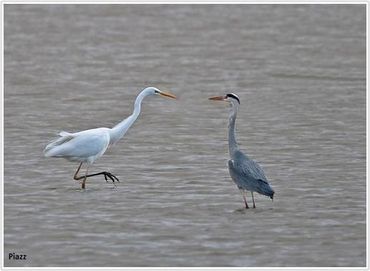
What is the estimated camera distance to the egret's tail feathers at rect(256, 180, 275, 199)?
392 inches

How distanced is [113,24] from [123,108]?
6.70 m

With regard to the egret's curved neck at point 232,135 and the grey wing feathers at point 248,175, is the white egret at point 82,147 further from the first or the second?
the grey wing feathers at point 248,175

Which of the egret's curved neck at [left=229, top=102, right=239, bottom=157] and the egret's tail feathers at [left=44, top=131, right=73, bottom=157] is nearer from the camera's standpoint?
the egret's curved neck at [left=229, top=102, right=239, bottom=157]

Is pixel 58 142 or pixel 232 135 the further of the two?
pixel 58 142

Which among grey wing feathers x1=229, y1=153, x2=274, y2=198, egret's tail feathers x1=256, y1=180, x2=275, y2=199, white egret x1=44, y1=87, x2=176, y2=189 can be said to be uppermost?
white egret x1=44, y1=87, x2=176, y2=189

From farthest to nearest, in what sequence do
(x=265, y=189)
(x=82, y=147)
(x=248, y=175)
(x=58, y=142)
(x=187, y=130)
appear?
(x=187, y=130)
(x=58, y=142)
(x=82, y=147)
(x=248, y=175)
(x=265, y=189)

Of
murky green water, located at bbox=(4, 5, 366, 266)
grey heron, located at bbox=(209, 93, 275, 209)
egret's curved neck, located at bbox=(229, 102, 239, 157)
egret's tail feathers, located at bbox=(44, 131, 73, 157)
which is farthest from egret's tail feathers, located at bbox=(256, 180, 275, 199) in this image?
egret's tail feathers, located at bbox=(44, 131, 73, 157)

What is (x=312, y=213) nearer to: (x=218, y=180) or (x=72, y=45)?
(x=218, y=180)

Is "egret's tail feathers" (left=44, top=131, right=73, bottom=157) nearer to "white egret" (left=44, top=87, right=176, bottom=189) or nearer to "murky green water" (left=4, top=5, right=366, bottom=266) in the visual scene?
"white egret" (left=44, top=87, right=176, bottom=189)

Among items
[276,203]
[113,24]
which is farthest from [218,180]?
[113,24]

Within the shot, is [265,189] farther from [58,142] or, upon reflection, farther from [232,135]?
[58,142]

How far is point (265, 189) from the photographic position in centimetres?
998

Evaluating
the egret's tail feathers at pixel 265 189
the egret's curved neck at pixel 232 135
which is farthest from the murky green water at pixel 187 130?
the egret's curved neck at pixel 232 135

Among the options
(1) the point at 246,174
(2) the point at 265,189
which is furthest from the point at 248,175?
(2) the point at 265,189
